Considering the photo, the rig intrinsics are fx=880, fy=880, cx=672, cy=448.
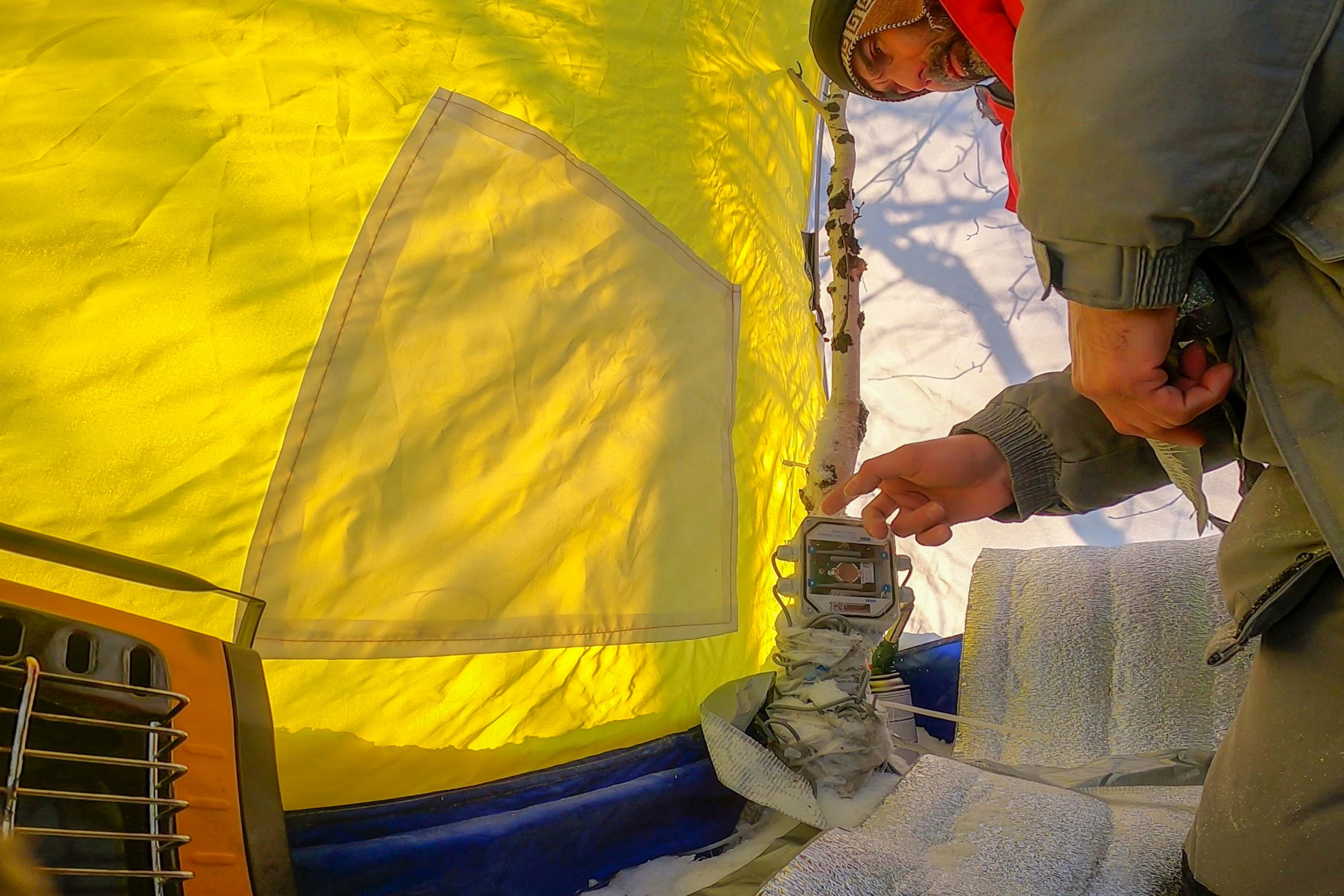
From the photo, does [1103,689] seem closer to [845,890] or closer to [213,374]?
[845,890]

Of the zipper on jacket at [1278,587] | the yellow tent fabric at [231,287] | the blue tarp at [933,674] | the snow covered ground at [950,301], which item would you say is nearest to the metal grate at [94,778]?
the yellow tent fabric at [231,287]

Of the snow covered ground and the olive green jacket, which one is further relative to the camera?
the snow covered ground

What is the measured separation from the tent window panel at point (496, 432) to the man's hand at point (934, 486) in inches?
7.2

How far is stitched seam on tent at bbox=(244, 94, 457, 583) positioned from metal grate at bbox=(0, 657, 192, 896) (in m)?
0.20


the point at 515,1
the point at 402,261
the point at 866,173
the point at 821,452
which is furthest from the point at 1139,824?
the point at 866,173

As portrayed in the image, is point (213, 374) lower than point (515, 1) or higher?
lower

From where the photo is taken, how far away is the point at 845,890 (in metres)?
0.64

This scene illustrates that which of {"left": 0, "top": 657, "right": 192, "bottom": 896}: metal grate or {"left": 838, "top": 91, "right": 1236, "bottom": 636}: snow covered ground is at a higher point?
{"left": 838, "top": 91, "right": 1236, "bottom": 636}: snow covered ground

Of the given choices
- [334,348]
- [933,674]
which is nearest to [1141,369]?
[334,348]

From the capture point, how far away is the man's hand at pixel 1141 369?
0.53 metres

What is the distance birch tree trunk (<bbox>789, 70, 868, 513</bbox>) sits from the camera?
3.47 ft

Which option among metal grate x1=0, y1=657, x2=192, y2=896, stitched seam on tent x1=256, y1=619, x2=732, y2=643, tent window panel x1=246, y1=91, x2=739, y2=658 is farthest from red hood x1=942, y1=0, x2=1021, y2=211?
metal grate x1=0, y1=657, x2=192, y2=896

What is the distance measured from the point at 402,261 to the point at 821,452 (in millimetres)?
557

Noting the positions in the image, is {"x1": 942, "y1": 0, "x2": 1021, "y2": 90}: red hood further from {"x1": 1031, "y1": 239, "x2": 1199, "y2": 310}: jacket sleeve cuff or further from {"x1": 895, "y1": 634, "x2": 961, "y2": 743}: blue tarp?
{"x1": 895, "y1": 634, "x2": 961, "y2": 743}: blue tarp
